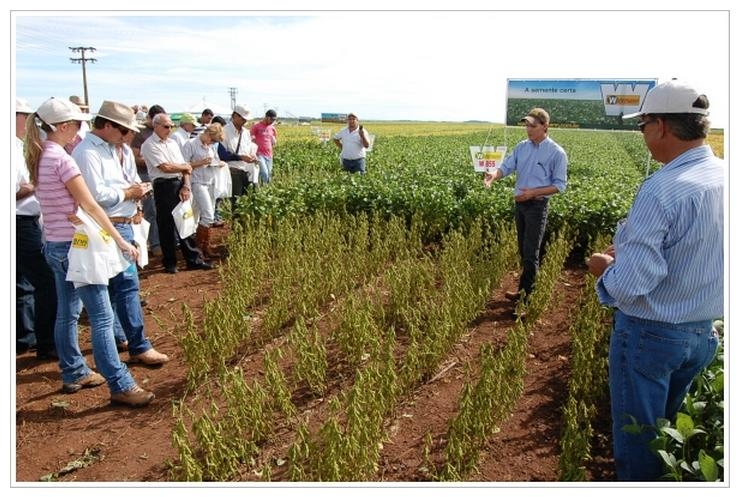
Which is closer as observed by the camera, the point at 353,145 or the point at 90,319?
the point at 90,319

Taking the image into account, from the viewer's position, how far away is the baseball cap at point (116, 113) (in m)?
3.66

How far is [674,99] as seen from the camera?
2.22 meters

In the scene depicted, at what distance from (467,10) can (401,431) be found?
2.46 meters

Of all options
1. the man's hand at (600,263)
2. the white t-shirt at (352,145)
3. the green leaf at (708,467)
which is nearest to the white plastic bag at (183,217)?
the man's hand at (600,263)

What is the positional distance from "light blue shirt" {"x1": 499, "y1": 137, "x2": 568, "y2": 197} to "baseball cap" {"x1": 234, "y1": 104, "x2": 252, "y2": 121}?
4.10m

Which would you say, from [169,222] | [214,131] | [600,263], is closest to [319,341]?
[600,263]

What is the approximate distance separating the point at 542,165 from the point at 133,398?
3884 millimetres

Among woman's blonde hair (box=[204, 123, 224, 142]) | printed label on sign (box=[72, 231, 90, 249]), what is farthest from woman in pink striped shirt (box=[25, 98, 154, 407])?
woman's blonde hair (box=[204, 123, 224, 142])

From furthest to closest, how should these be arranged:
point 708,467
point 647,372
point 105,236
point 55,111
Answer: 1. point 105,236
2. point 55,111
3. point 647,372
4. point 708,467

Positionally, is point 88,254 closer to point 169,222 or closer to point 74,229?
point 74,229

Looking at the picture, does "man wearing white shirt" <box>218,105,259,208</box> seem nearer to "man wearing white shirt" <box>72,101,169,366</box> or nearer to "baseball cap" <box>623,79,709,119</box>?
"man wearing white shirt" <box>72,101,169,366</box>

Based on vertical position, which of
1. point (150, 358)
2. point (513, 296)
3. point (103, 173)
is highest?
point (103, 173)

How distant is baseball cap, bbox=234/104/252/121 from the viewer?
25.2 ft
